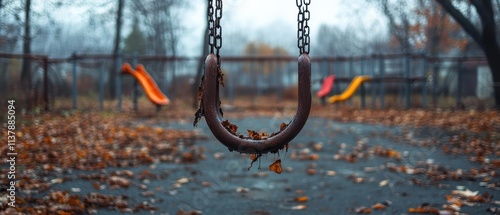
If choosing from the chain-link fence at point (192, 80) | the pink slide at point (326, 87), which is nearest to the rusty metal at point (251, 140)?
the chain-link fence at point (192, 80)

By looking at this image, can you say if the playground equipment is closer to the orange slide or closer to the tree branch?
the tree branch

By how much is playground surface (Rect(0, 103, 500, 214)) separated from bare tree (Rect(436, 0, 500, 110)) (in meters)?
2.45

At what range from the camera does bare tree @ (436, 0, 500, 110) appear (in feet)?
37.2

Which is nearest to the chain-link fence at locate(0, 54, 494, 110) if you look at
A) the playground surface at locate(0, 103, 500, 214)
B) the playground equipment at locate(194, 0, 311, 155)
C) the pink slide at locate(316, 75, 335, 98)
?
the pink slide at locate(316, 75, 335, 98)

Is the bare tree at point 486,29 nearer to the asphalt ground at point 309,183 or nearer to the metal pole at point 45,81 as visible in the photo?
the asphalt ground at point 309,183

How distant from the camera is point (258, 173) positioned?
6.97 meters

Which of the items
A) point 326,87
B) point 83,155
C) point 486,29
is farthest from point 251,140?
point 326,87

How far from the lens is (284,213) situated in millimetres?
4879

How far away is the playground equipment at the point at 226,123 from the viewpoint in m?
3.13

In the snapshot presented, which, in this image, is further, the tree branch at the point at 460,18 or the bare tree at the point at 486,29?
the tree branch at the point at 460,18

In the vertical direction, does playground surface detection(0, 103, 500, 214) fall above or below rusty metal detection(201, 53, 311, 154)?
below

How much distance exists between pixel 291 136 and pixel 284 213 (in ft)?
6.34

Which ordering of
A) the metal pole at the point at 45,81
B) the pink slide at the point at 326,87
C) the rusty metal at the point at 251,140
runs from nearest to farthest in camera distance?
1. the rusty metal at the point at 251,140
2. the metal pole at the point at 45,81
3. the pink slide at the point at 326,87

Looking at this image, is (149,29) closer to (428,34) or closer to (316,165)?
(428,34)
